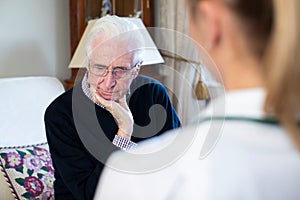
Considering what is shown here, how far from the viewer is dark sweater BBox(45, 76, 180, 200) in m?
1.42

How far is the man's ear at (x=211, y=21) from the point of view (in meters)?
0.52

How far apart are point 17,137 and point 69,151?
1.93ft

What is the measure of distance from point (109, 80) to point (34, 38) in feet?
3.47

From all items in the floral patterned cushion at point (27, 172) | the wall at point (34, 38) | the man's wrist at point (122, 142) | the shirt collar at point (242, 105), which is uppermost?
the shirt collar at point (242, 105)

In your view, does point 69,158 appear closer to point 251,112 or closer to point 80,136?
point 80,136

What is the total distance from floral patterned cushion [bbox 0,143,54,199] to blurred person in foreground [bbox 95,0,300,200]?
1.41 meters

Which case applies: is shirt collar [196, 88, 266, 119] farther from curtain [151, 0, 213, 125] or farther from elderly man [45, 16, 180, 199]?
curtain [151, 0, 213, 125]

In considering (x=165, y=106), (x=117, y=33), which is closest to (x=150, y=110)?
(x=165, y=106)

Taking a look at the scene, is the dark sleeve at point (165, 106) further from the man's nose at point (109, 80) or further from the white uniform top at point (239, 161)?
the white uniform top at point (239, 161)

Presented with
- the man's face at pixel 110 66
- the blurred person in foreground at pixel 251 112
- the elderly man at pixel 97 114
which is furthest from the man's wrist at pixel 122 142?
the blurred person in foreground at pixel 251 112

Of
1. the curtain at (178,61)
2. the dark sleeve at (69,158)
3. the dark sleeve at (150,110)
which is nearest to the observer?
the dark sleeve at (69,158)

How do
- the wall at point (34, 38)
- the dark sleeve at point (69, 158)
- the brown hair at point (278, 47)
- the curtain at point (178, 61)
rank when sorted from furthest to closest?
1. the curtain at point (178, 61)
2. the wall at point (34, 38)
3. the dark sleeve at point (69, 158)
4. the brown hair at point (278, 47)

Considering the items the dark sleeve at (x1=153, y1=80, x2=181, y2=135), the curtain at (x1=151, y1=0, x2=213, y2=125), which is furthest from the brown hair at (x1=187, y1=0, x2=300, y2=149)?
the curtain at (x1=151, y1=0, x2=213, y2=125)

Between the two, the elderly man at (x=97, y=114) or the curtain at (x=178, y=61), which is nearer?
the elderly man at (x=97, y=114)
